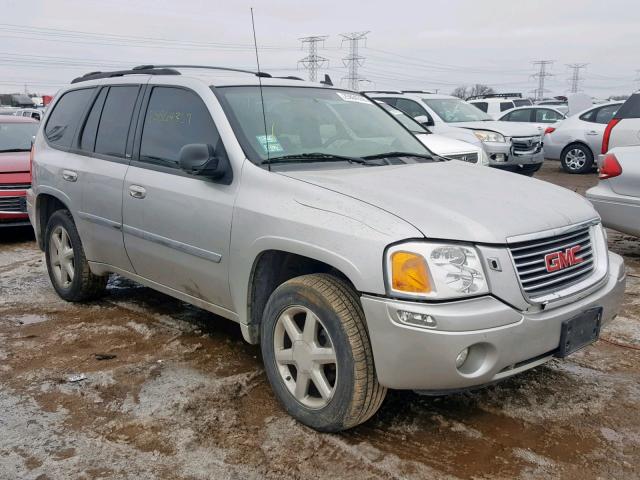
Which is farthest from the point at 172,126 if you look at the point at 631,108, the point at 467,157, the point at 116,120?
the point at 631,108

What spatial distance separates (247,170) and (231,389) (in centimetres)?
125

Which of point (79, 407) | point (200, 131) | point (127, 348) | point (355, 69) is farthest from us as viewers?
point (355, 69)

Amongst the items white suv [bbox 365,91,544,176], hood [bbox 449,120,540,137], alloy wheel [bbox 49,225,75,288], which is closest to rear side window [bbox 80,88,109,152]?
alloy wheel [bbox 49,225,75,288]

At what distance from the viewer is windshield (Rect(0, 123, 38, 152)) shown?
28.3ft

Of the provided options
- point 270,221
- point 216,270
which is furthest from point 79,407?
point 270,221

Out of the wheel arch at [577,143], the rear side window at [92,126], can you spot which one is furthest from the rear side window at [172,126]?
the wheel arch at [577,143]

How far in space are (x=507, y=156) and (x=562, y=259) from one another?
28.9 ft

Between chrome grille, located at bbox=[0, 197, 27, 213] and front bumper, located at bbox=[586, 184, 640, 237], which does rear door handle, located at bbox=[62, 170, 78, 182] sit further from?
front bumper, located at bbox=[586, 184, 640, 237]

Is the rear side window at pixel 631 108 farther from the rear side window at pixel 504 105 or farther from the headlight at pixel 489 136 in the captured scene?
the rear side window at pixel 504 105

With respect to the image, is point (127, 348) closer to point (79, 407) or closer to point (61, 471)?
point (79, 407)

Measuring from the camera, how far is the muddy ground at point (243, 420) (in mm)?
2805

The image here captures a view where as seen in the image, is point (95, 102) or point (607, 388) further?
point (95, 102)

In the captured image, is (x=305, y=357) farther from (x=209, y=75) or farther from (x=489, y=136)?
(x=489, y=136)

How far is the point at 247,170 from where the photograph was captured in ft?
11.1
